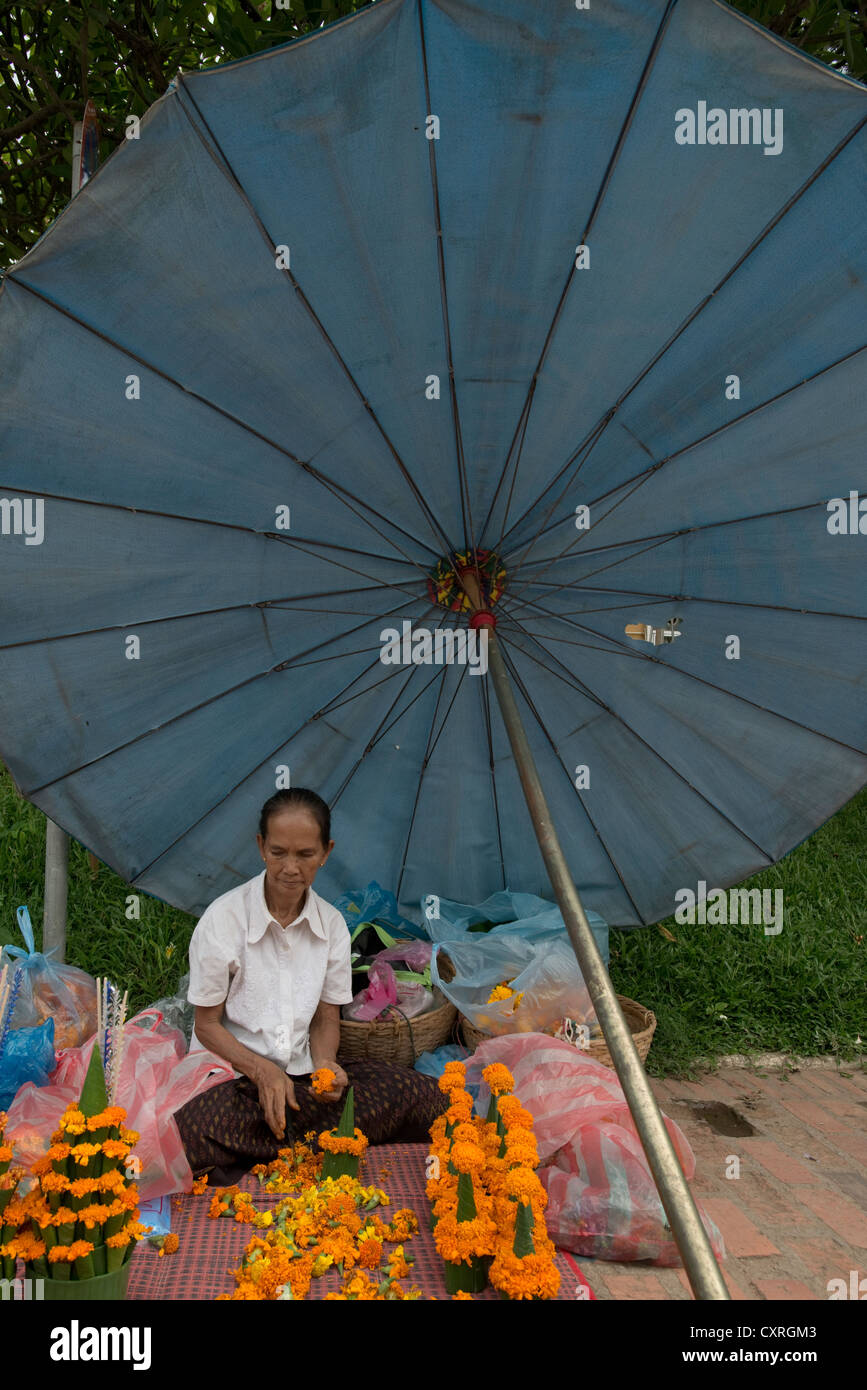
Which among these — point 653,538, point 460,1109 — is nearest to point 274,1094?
point 460,1109

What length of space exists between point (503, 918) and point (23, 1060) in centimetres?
181

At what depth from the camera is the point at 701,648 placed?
338cm

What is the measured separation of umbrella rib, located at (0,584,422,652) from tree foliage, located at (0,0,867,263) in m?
2.20

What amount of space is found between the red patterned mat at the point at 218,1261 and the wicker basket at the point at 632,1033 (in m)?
0.76

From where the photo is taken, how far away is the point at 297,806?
2.91 m

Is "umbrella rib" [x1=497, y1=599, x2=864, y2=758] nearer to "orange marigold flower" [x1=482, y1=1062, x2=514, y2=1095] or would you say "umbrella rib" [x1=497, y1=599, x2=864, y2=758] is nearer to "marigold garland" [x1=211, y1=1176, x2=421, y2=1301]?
"orange marigold flower" [x1=482, y1=1062, x2=514, y2=1095]

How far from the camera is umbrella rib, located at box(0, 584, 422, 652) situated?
311 centimetres

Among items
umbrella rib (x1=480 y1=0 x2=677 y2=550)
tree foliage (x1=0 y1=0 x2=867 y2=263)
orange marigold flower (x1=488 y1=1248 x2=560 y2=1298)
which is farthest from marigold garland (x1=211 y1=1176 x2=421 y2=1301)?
tree foliage (x1=0 y1=0 x2=867 y2=263)

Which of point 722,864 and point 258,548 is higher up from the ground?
point 258,548

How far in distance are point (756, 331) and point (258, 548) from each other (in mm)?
1547

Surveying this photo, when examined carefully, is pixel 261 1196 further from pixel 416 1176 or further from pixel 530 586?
pixel 530 586

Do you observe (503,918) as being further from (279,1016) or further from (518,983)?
(279,1016)


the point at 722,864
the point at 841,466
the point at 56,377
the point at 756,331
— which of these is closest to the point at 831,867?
the point at 722,864

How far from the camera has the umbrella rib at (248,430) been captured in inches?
104
